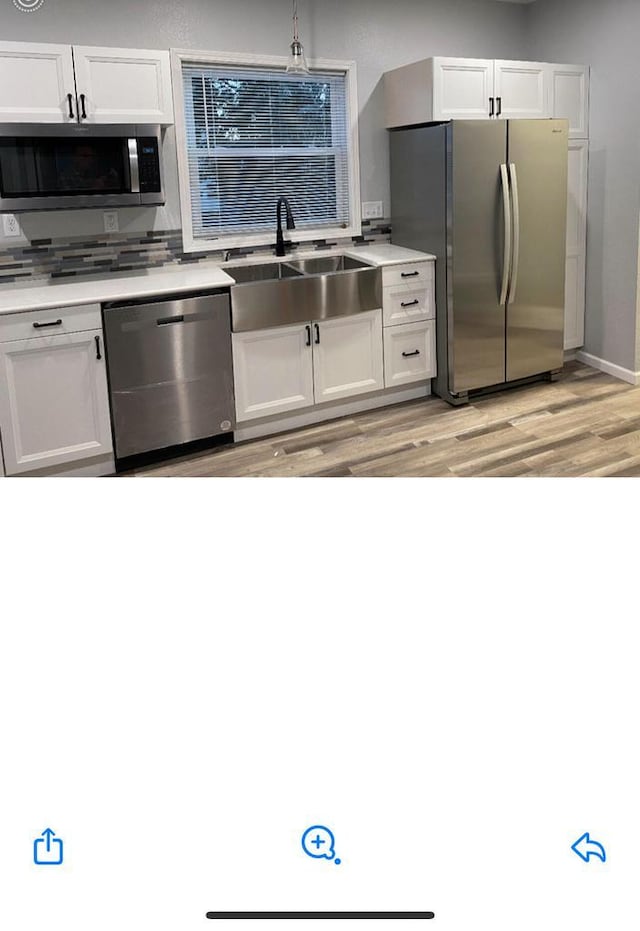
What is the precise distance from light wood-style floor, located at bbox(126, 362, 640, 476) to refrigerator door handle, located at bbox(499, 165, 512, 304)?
0.62 m

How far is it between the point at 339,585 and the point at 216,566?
0.23ft

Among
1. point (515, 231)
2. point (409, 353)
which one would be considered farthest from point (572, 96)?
point (409, 353)

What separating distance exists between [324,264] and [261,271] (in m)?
0.43

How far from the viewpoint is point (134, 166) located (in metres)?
3.67

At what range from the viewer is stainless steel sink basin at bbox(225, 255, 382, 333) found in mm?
3928

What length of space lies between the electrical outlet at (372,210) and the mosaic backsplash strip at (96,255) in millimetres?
785

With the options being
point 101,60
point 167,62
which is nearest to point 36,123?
point 101,60

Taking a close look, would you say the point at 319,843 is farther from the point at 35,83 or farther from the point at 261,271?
the point at 261,271

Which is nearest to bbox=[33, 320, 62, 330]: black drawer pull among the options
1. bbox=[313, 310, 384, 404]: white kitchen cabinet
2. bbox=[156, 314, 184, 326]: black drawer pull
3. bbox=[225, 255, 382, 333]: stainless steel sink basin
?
bbox=[156, 314, 184, 326]: black drawer pull

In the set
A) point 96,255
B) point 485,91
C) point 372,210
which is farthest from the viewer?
point 372,210

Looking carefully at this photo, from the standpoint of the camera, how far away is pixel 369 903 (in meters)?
0.37

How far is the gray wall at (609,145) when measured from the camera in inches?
180

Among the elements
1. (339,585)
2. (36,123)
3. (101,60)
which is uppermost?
(101,60)

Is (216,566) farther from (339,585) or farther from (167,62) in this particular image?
(167,62)
